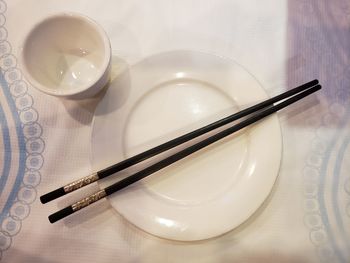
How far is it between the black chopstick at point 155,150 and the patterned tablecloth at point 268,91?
0.05m

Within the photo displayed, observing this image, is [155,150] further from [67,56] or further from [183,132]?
[67,56]

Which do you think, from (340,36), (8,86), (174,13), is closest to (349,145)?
(340,36)

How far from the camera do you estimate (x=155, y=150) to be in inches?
24.0

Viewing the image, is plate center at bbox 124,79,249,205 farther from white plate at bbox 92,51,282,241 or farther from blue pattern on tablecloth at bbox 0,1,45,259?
blue pattern on tablecloth at bbox 0,1,45,259

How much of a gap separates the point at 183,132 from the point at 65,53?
0.99ft

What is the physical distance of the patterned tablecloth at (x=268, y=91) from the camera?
0.61 m

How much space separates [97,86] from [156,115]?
13cm

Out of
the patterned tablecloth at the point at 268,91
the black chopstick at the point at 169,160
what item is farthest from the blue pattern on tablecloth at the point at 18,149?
the black chopstick at the point at 169,160

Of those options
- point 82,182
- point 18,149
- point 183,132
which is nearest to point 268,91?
point 183,132

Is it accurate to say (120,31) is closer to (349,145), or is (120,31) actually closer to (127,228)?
(127,228)

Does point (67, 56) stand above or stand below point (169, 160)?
above

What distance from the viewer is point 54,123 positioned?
663 mm

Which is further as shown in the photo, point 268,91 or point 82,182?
point 268,91

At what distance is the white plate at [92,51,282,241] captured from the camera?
58 cm
